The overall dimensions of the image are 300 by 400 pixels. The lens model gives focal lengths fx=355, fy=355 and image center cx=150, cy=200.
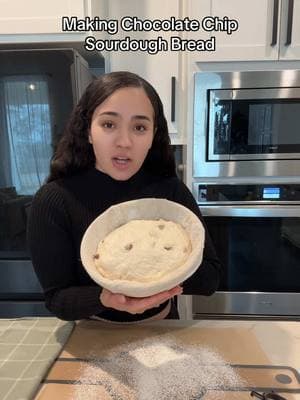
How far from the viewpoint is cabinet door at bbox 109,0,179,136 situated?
1462mm

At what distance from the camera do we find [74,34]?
4.46 feet

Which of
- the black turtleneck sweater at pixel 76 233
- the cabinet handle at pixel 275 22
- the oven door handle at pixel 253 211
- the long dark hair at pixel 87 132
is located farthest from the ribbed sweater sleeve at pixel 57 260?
the cabinet handle at pixel 275 22

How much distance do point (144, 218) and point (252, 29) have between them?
1.04 meters

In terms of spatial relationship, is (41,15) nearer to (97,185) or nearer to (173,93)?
(173,93)

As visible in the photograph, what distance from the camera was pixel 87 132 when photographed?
0.94 metres

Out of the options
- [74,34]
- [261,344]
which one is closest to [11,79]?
[74,34]

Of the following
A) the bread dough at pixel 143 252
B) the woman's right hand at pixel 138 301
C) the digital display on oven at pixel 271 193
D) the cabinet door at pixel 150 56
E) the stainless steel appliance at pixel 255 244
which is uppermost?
the cabinet door at pixel 150 56

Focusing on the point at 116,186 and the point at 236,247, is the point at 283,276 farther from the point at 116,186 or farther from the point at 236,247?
the point at 116,186

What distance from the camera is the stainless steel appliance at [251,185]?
1.38 metres

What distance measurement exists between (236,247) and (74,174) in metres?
0.81

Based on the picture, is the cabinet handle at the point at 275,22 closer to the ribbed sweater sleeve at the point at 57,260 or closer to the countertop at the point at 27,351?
the ribbed sweater sleeve at the point at 57,260

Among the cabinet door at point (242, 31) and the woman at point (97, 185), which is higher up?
the cabinet door at point (242, 31)

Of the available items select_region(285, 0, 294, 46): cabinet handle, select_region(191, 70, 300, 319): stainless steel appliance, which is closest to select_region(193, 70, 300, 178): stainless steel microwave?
select_region(191, 70, 300, 319): stainless steel appliance

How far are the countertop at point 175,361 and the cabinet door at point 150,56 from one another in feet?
3.20
